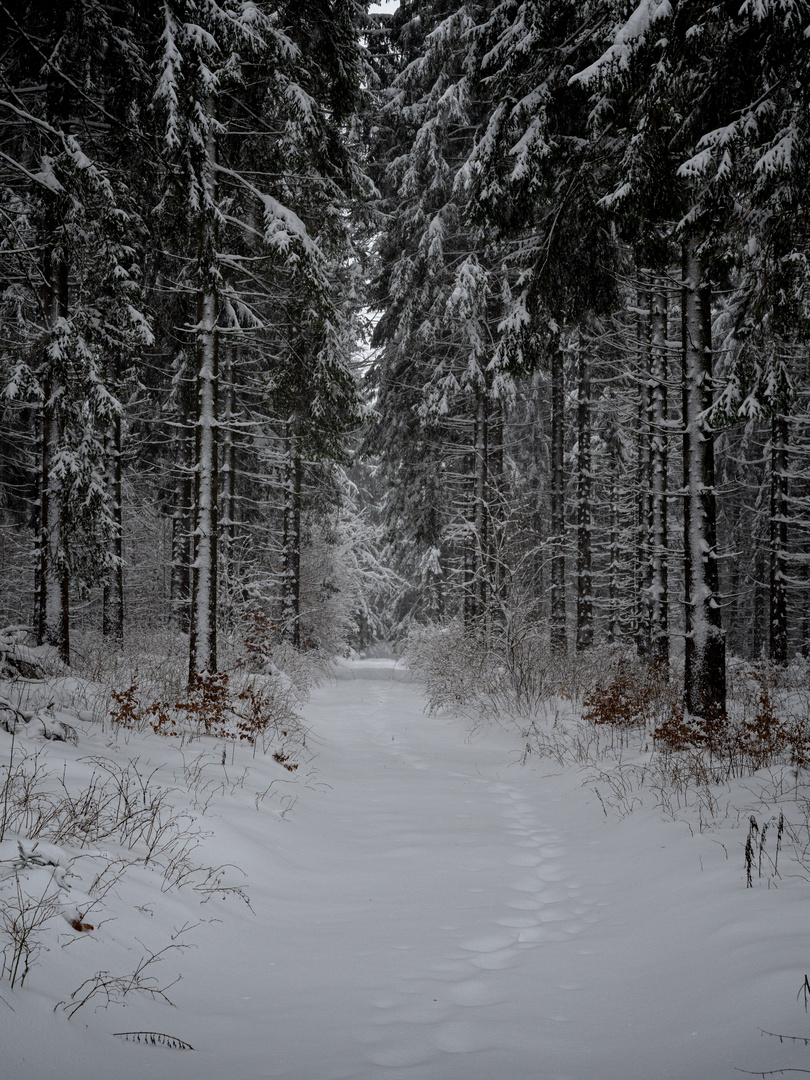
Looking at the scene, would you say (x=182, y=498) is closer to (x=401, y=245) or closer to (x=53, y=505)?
(x=53, y=505)

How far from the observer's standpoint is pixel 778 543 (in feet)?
58.7

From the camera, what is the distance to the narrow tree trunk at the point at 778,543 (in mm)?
17672

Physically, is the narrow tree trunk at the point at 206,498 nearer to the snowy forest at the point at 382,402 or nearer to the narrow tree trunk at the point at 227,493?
the snowy forest at the point at 382,402

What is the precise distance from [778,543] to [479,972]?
18.4m

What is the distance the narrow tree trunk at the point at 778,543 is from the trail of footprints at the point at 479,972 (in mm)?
16128

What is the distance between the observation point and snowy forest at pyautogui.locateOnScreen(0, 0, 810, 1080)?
3.41 m

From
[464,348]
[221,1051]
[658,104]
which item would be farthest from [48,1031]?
[464,348]

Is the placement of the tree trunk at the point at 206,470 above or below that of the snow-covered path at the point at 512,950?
above

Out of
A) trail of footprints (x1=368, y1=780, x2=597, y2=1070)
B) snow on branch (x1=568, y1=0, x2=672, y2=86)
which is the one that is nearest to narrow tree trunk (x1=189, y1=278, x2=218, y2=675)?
trail of footprints (x1=368, y1=780, x2=597, y2=1070)

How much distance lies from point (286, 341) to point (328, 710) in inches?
287

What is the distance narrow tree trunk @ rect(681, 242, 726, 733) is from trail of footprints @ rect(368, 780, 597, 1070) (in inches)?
139

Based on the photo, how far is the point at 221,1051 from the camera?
223cm

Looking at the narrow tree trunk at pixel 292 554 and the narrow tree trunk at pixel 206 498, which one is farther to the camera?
the narrow tree trunk at pixel 292 554

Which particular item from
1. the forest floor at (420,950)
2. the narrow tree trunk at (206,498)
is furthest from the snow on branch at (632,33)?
the forest floor at (420,950)
